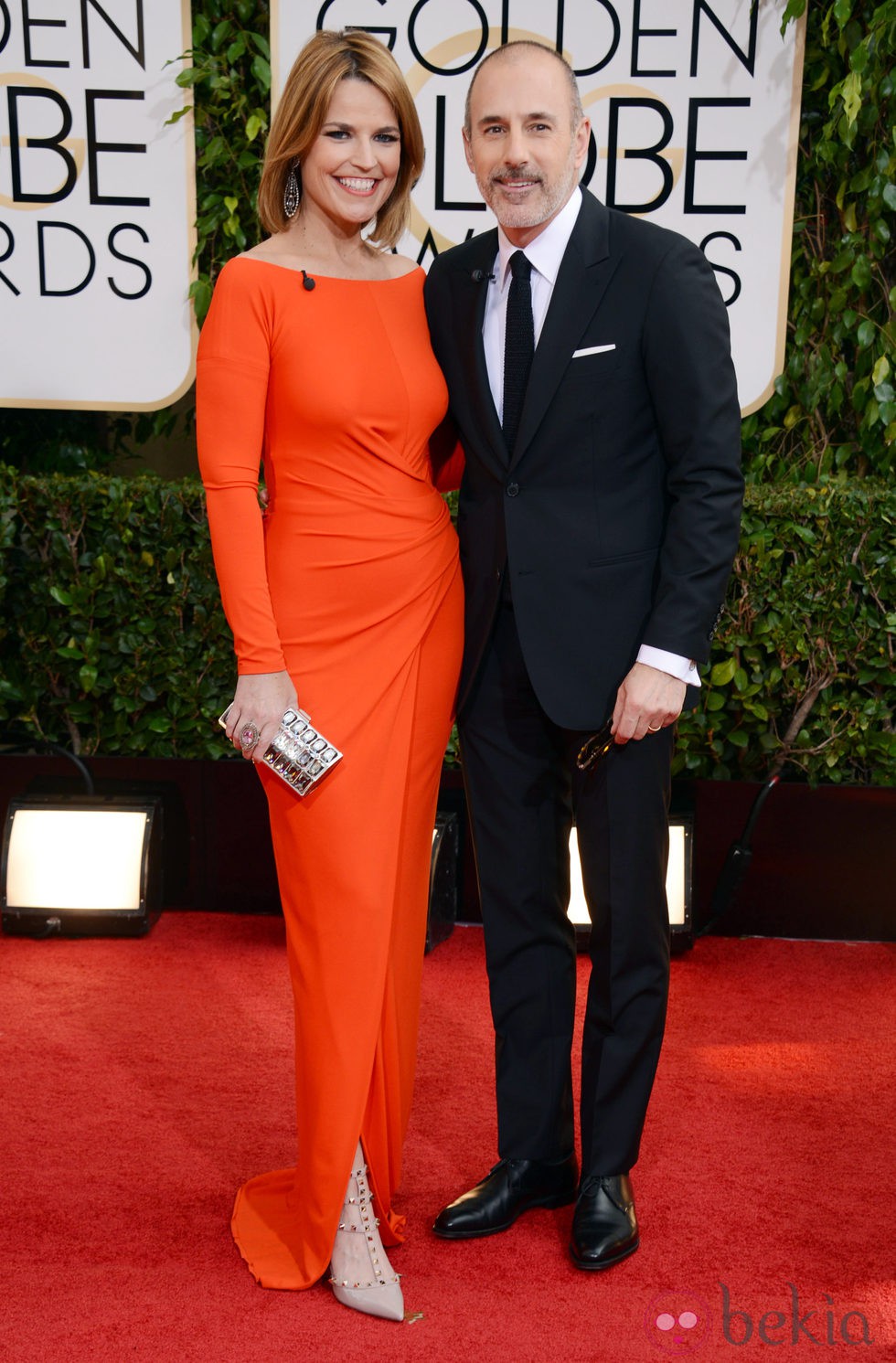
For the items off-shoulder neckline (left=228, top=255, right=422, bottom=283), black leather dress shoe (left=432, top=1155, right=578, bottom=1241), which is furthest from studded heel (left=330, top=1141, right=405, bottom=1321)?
off-shoulder neckline (left=228, top=255, right=422, bottom=283)

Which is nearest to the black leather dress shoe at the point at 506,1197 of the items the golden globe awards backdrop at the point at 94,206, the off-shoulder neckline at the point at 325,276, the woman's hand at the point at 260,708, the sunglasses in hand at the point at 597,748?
the sunglasses in hand at the point at 597,748

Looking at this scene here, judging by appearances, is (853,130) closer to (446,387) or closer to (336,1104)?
(446,387)

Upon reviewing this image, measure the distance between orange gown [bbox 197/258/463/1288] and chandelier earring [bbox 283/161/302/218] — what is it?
6.0 inches

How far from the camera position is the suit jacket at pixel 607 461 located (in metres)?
2.00

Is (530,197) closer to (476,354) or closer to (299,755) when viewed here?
(476,354)

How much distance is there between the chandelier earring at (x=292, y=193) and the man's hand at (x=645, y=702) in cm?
90

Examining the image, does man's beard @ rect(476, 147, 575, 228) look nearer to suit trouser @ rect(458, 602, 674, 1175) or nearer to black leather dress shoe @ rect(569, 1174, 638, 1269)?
suit trouser @ rect(458, 602, 674, 1175)

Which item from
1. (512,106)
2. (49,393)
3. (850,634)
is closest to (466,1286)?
(512,106)

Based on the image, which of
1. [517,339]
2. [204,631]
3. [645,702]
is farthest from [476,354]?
[204,631]

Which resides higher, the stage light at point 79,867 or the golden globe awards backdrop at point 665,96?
the golden globe awards backdrop at point 665,96

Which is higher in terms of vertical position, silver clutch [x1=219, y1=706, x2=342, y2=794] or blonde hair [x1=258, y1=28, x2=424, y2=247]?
blonde hair [x1=258, y1=28, x2=424, y2=247]

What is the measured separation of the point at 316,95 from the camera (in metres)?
2.03

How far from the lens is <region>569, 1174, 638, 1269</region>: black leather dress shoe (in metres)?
2.14

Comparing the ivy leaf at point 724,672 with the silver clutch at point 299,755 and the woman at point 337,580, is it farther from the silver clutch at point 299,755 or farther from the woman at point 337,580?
the silver clutch at point 299,755
